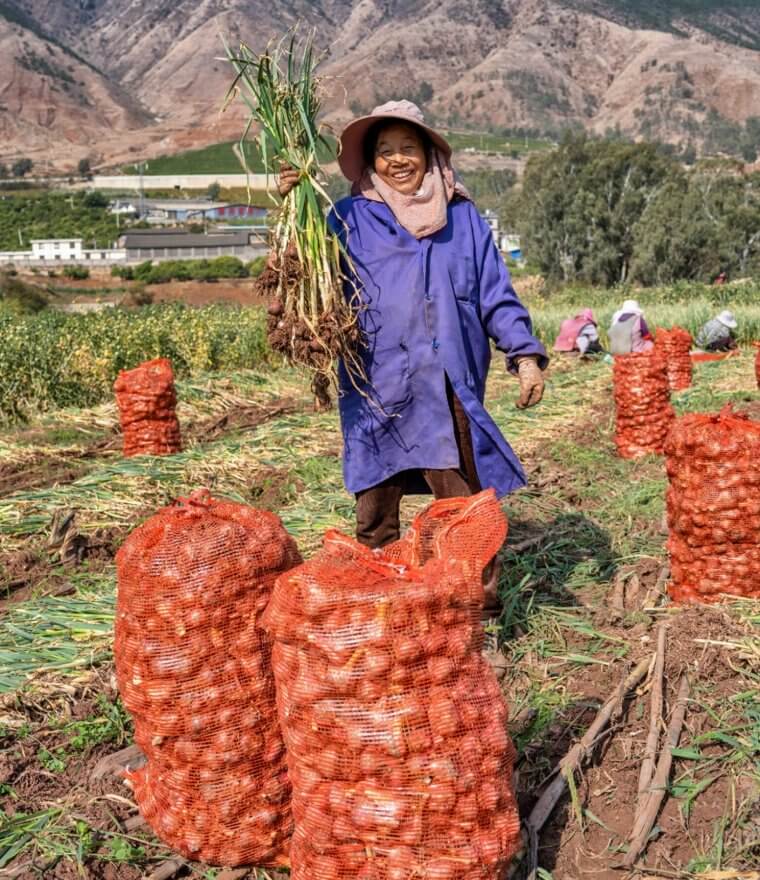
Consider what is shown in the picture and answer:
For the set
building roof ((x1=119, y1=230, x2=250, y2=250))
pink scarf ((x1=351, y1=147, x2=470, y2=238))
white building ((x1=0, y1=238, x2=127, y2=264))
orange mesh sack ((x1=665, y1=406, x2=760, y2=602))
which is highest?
pink scarf ((x1=351, y1=147, x2=470, y2=238))

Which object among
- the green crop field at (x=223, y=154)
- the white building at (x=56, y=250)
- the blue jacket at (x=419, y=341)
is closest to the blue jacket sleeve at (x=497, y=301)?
the blue jacket at (x=419, y=341)

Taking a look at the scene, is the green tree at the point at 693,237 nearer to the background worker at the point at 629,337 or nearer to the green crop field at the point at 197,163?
the background worker at the point at 629,337

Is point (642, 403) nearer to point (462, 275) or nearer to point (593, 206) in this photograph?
point (462, 275)

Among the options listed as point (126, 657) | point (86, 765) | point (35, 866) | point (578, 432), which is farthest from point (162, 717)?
point (578, 432)

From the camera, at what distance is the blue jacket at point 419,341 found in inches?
128

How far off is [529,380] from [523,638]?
101 centimetres

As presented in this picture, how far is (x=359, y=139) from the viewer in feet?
10.8

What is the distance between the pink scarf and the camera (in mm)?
3281

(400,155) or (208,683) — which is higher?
(400,155)

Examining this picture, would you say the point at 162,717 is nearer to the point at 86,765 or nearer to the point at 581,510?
the point at 86,765

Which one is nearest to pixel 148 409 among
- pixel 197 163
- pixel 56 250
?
pixel 56 250

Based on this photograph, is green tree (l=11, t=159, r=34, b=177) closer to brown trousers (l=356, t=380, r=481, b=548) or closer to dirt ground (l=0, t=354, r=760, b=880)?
dirt ground (l=0, t=354, r=760, b=880)

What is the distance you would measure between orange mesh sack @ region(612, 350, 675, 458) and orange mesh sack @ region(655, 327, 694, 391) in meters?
3.16

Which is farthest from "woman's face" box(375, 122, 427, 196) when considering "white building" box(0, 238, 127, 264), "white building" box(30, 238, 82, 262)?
"white building" box(30, 238, 82, 262)
